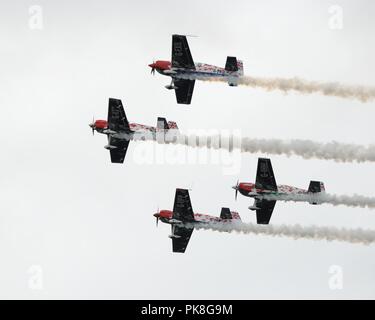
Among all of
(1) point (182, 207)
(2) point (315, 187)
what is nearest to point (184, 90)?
(1) point (182, 207)

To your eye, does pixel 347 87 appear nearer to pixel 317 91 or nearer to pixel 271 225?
pixel 317 91

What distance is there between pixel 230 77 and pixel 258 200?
910cm

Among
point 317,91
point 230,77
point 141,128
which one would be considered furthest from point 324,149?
point 141,128

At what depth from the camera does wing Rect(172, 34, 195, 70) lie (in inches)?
2916

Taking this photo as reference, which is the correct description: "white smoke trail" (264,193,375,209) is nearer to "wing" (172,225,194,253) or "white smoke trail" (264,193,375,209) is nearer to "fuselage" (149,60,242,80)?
"wing" (172,225,194,253)

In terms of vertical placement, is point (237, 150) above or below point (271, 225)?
above

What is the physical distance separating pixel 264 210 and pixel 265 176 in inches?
131

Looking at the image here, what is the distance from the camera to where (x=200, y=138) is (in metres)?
75.3

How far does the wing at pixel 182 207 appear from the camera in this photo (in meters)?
75.8

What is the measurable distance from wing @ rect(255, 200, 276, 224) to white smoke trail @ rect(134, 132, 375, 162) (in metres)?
5.17

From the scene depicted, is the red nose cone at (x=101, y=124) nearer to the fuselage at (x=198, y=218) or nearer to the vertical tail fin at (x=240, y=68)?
the fuselage at (x=198, y=218)

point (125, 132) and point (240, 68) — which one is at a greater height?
point (240, 68)

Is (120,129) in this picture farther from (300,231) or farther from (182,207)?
(300,231)

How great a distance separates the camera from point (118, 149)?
7844 centimetres
